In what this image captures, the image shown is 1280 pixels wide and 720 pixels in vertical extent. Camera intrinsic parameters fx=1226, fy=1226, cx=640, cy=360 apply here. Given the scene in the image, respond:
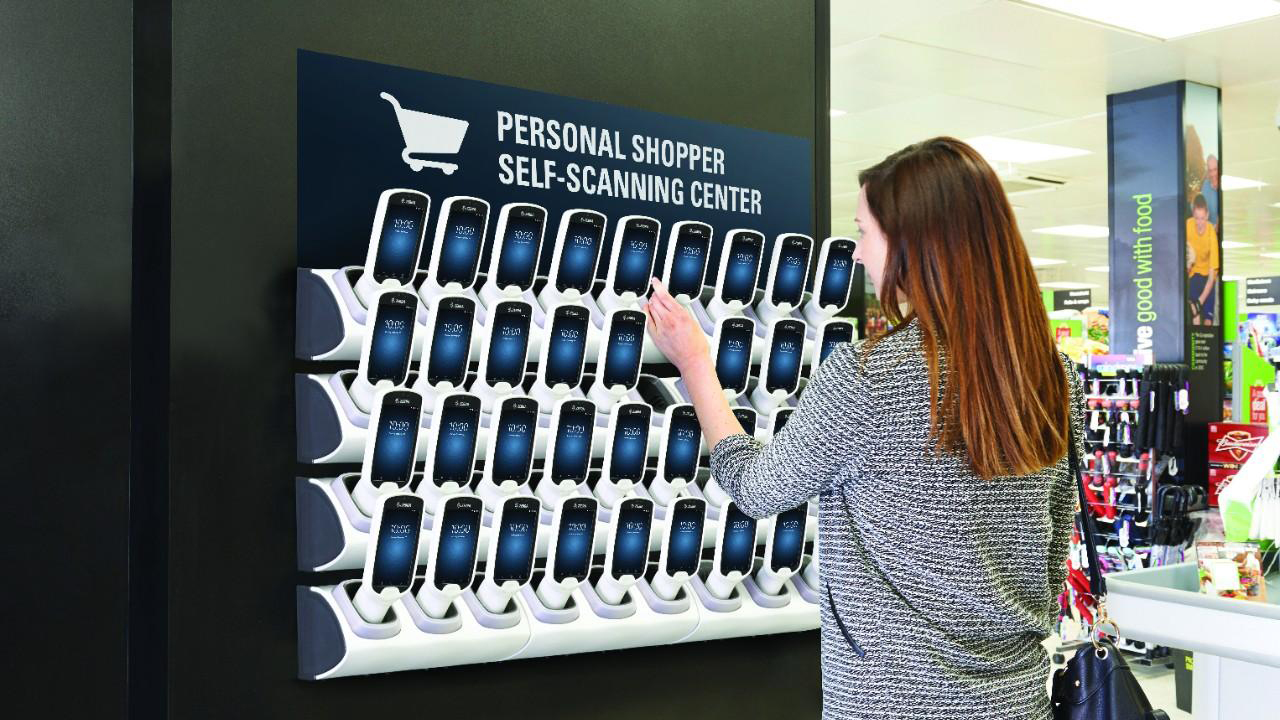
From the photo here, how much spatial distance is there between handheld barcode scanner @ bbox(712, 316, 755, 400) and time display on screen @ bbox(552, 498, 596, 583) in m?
0.41

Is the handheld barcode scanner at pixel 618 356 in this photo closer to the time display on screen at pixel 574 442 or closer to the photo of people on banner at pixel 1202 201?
the time display on screen at pixel 574 442

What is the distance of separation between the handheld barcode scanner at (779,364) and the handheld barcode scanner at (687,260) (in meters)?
0.19

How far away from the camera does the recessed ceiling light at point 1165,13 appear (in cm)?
575

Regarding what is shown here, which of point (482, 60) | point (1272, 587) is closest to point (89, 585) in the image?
point (482, 60)

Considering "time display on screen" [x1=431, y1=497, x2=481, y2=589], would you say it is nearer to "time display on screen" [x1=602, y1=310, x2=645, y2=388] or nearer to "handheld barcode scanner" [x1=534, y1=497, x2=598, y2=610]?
"handheld barcode scanner" [x1=534, y1=497, x2=598, y2=610]

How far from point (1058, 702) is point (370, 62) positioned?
163cm

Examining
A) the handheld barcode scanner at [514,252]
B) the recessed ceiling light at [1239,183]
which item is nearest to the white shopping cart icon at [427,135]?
the handheld barcode scanner at [514,252]

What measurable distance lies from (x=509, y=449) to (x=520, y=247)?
0.38m

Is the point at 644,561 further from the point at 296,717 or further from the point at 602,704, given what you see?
the point at 296,717

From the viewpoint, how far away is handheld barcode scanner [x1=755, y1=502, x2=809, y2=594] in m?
2.55

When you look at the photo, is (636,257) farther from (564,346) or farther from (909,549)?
(909,549)

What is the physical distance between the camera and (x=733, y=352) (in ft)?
8.25

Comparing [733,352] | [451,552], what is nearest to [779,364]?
[733,352]

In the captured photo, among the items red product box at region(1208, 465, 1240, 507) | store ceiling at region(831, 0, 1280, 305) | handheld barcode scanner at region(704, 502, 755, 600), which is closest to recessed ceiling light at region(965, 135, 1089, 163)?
store ceiling at region(831, 0, 1280, 305)
